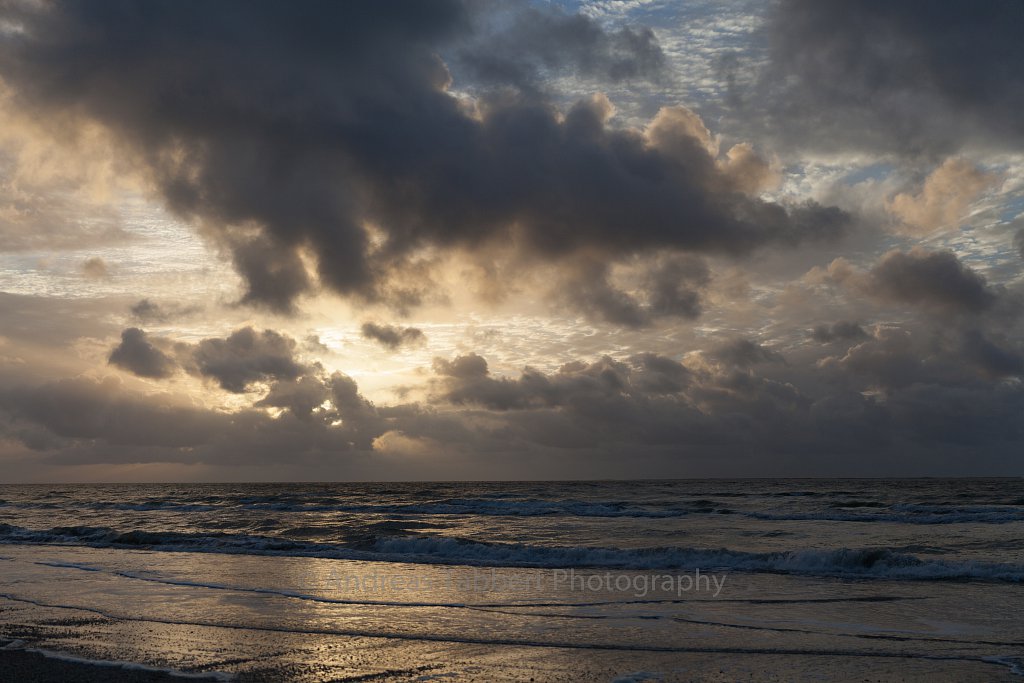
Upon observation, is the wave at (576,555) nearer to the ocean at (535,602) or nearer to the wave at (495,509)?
the ocean at (535,602)

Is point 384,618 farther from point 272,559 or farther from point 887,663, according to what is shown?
point 272,559

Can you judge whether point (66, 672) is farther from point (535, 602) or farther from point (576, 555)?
point (576, 555)

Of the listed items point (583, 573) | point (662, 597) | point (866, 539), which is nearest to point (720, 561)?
point (583, 573)

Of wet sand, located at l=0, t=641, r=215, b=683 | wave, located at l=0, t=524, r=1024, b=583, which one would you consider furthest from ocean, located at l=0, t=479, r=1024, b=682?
wet sand, located at l=0, t=641, r=215, b=683

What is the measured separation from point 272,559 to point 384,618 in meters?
13.8

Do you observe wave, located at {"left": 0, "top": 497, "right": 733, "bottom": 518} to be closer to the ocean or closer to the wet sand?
the ocean

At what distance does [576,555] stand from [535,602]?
9751 mm

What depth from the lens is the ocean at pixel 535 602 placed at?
36.3 feet

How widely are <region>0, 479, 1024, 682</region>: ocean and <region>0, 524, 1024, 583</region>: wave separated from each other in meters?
0.11

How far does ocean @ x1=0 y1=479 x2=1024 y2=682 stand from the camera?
11070mm

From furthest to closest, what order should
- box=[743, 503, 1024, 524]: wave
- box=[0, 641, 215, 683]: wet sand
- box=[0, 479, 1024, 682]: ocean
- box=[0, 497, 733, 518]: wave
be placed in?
box=[0, 497, 733, 518]: wave, box=[743, 503, 1024, 524]: wave, box=[0, 479, 1024, 682]: ocean, box=[0, 641, 215, 683]: wet sand

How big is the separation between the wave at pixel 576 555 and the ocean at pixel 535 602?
4.5 inches

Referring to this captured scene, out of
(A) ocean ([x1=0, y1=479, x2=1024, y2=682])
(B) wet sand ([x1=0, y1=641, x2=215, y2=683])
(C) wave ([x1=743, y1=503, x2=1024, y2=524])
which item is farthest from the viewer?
(C) wave ([x1=743, y1=503, x2=1024, y2=524])

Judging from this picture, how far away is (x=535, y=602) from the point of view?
1667 centimetres
